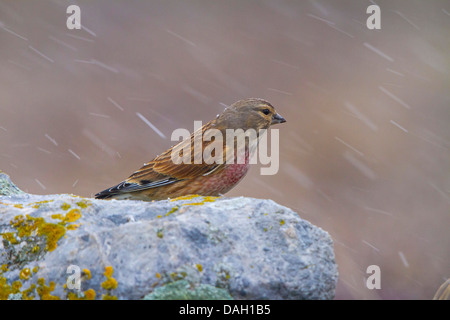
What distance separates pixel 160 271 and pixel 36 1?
13264mm

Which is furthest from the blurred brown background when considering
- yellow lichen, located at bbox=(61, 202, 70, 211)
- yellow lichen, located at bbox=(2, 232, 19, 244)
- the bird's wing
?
yellow lichen, located at bbox=(2, 232, 19, 244)

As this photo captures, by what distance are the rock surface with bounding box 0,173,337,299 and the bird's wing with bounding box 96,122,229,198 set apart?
1.36 m

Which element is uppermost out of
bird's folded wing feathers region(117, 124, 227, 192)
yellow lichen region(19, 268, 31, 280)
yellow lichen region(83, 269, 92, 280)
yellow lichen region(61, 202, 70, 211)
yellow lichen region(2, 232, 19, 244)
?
bird's folded wing feathers region(117, 124, 227, 192)

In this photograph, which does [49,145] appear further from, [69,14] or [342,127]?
[342,127]

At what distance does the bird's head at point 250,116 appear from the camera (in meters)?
4.99

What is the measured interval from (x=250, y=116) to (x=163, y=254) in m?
2.49

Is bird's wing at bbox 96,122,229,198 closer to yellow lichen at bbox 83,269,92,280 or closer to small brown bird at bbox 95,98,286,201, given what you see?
small brown bird at bbox 95,98,286,201

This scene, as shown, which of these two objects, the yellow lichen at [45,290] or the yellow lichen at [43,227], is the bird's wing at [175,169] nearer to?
the yellow lichen at [43,227]

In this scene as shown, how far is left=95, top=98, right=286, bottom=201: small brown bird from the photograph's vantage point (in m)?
4.46

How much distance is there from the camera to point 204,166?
4555mm

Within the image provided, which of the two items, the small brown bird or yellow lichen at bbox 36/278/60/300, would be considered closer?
yellow lichen at bbox 36/278/60/300

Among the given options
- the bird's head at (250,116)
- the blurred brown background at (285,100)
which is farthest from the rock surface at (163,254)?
the blurred brown background at (285,100)

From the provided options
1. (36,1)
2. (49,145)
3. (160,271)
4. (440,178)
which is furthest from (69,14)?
(160,271)

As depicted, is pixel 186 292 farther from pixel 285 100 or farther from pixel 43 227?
pixel 285 100
